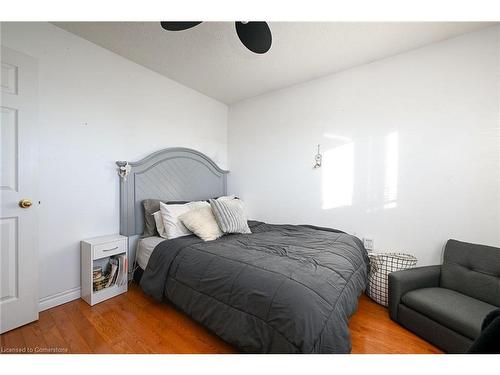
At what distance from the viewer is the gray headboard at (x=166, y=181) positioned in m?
2.21

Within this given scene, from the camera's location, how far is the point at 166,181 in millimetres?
2568

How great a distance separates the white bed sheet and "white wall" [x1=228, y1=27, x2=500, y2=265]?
5.05 feet

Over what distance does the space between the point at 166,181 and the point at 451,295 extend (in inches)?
112

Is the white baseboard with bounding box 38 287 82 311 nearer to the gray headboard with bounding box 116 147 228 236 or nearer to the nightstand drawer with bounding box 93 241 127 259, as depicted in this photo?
the nightstand drawer with bounding box 93 241 127 259

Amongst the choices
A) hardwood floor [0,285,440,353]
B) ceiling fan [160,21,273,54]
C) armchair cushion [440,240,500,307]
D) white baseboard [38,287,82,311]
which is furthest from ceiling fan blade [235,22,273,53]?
white baseboard [38,287,82,311]

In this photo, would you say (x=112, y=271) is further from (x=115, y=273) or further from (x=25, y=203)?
(x=25, y=203)

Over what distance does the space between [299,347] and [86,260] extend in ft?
6.22

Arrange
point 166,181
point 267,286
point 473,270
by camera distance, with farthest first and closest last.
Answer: point 166,181 < point 473,270 < point 267,286

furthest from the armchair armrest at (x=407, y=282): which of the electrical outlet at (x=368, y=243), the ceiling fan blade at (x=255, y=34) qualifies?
the ceiling fan blade at (x=255, y=34)

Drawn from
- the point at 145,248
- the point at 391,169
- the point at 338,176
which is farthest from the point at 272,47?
the point at 145,248

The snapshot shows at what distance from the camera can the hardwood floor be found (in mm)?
1337
